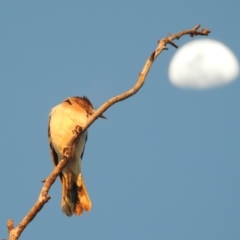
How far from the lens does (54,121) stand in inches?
349

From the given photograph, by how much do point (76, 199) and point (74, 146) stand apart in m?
0.74

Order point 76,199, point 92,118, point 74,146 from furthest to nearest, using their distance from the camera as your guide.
→ point 76,199
point 74,146
point 92,118

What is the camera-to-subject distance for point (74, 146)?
8453mm

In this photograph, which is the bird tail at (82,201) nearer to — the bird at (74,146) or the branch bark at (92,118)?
the bird at (74,146)

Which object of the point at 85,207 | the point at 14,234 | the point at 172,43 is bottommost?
the point at 14,234

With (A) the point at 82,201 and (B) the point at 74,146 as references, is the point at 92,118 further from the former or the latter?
(A) the point at 82,201

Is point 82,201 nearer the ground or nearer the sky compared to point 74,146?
nearer the ground

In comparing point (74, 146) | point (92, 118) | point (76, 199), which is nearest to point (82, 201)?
point (76, 199)

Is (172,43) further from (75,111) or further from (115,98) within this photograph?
(75,111)

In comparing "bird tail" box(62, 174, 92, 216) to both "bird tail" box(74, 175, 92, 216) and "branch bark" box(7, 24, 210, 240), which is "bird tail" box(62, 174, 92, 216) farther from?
"branch bark" box(7, 24, 210, 240)

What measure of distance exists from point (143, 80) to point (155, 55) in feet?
1.19

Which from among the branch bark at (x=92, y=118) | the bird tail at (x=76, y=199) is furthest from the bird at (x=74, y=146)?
the branch bark at (x=92, y=118)

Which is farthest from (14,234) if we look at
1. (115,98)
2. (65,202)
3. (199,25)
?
(65,202)

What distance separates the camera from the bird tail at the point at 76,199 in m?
8.25
